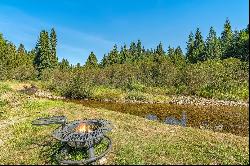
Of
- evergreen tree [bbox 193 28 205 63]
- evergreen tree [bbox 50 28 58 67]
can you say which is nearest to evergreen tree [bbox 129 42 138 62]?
evergreen tree [bbox 193 28 205 63]

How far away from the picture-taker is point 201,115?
26578 millimetres

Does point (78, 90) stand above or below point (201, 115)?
above

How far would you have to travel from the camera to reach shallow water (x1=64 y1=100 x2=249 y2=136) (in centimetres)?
2184

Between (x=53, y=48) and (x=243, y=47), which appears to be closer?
(x=243, y=47)

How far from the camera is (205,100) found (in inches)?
1387

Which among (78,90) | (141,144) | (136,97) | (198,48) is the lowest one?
(141,144)

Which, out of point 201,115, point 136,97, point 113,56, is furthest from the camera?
point 113,56

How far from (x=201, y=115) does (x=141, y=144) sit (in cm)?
1311

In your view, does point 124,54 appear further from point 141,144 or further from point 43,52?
point 141,144

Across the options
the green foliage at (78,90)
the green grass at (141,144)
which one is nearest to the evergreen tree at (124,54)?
the green foliage at (78,90)

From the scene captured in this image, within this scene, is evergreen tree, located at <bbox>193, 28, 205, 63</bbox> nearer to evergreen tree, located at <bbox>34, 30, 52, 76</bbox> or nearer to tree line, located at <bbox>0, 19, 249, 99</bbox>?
tree line, located at <bbox>0, 19, 249, 99</bbox>

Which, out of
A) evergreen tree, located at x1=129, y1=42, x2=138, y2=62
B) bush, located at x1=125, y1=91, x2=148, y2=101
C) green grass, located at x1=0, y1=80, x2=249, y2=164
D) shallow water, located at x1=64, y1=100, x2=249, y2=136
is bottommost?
green grass, located at x1=0, y1=80, x2=249, y2=164

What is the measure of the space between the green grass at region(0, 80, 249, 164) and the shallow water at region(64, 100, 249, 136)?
4780 millimetres

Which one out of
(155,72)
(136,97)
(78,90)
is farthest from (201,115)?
(155,72)
